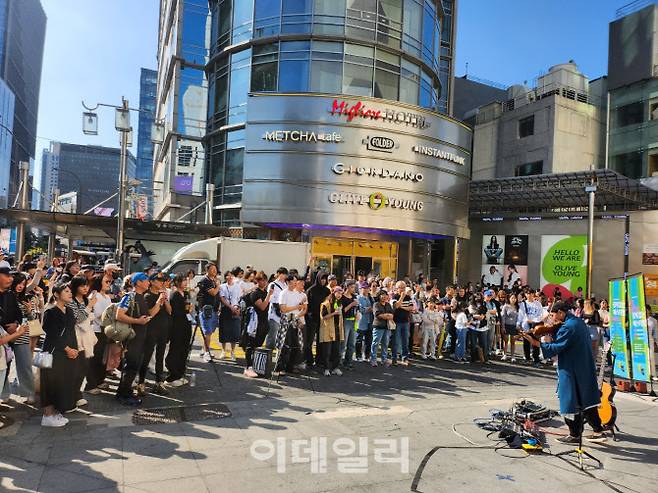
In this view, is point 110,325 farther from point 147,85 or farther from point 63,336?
point 147,85

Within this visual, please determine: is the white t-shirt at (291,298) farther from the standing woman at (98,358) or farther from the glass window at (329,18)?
the glass window at (329,18)

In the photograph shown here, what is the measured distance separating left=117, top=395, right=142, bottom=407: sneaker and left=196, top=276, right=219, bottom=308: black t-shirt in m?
3.39

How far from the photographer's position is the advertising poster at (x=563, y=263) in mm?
26797

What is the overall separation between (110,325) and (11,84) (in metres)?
162

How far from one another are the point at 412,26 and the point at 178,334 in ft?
83.6

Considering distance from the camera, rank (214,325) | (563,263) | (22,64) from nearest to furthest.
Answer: (214,325)
(563,263)
(22,64)

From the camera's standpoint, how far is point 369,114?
2408cm

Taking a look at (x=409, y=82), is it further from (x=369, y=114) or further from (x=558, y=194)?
(x=558, y=194)

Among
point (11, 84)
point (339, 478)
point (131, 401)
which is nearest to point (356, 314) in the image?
point (131, 401)

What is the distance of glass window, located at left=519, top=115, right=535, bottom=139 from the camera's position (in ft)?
119

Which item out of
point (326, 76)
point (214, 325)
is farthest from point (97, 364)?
point (326, 76)

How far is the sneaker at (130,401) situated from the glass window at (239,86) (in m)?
21.7

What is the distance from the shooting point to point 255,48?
87.0 ft

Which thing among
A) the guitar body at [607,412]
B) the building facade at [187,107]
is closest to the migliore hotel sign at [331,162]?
the building facade at [187,107]
